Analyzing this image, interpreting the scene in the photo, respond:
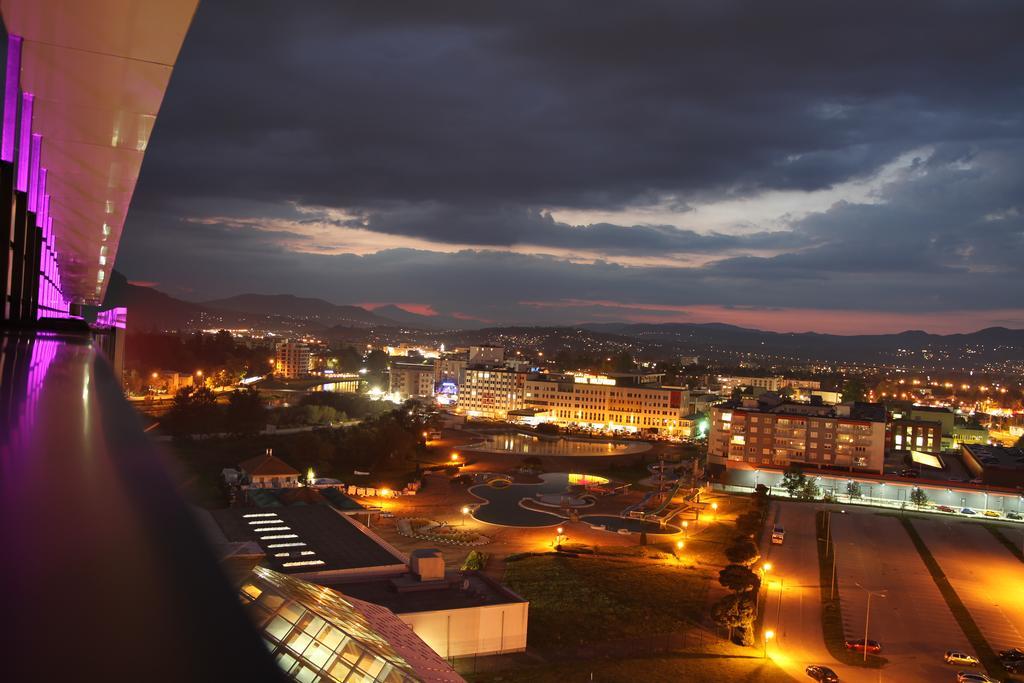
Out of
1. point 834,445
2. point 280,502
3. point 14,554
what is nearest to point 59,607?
point 14,554

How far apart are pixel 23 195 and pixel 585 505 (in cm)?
1039

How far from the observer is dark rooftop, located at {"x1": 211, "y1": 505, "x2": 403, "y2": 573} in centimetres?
645

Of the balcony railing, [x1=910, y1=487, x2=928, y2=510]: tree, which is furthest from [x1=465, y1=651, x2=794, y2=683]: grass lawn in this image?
[x1=910, y1=487, x2=928, y2=510]: tree

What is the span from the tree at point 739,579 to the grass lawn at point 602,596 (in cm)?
39

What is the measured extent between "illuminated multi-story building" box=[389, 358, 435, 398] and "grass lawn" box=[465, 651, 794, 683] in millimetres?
26148

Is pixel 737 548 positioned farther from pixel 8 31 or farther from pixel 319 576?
pixel 8 31

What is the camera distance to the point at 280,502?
9570 mm

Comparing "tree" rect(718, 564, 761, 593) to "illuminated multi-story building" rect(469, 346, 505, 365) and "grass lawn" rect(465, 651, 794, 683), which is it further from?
"illuminated multi-story building" rect(469, 346, 505, 365)

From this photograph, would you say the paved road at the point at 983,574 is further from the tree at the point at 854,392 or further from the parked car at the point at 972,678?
the tree at the point at 854,392

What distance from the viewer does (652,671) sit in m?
5.65

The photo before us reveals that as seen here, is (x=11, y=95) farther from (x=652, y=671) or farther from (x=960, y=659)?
(x=960, y=659)

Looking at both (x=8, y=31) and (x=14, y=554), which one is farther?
(x=8, y=31)

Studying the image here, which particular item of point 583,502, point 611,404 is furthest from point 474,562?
point 611,404

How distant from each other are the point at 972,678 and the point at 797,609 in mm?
1817
